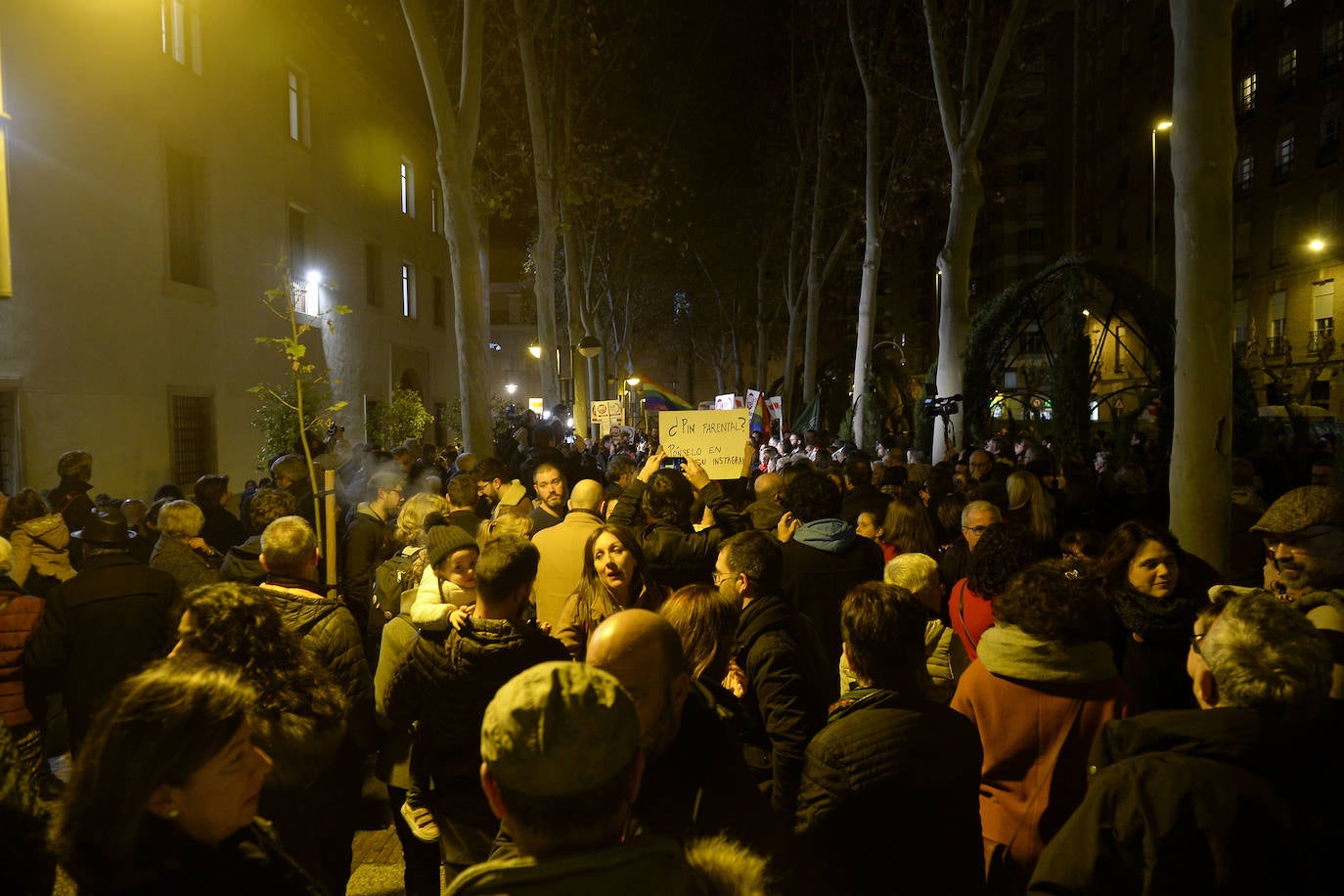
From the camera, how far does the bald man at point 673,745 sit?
2494 millimetres

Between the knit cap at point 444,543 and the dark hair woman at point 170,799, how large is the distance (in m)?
2.15

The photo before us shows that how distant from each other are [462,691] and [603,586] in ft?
3.57

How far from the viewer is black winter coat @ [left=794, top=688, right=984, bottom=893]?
8.28 ft

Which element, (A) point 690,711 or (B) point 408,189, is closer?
(A) point 690,711

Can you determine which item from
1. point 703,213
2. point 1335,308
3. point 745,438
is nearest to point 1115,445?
point 745,438

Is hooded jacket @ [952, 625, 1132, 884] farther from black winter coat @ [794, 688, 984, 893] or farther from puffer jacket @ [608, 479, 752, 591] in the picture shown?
puffer jacket @ [608, 479, 752, 591]

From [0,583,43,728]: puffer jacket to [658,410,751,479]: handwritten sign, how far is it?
4593 millimetres

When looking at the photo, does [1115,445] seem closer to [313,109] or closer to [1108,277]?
[1108,277]

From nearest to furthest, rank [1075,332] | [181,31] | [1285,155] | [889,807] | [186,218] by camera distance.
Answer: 1. [889,807]
2. [1075,332]
3. [181,31]
4. [186,218]
5. [1285,155]

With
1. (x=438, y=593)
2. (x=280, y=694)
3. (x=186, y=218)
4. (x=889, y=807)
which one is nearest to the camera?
(x=889, y=807)

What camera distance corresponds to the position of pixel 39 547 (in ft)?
18.6

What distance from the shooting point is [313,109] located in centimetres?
2073

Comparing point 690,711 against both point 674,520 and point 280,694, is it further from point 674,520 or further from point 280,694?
point 674,520

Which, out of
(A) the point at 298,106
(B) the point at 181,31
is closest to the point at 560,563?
(B) the point at 181,31
